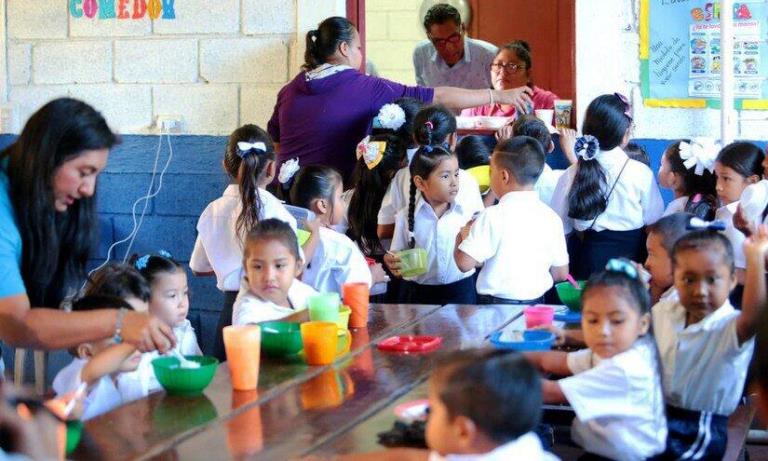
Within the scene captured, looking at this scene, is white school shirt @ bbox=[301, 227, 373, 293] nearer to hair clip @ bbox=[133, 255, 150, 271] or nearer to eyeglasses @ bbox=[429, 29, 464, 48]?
hair clip @ bbox=[133, 255, 150, 271]

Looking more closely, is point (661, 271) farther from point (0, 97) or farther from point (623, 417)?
point (0, 97)

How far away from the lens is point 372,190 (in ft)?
18.4

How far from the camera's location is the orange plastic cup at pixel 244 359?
10.5 ft

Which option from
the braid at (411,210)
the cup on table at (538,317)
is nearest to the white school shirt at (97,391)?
the cup on table at (538,317)

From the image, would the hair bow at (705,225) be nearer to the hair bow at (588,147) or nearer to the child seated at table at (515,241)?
the child seated at table at (515,241)

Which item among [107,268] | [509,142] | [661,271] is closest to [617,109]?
[509,142]

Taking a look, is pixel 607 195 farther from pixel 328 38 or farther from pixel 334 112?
pixel 328 38

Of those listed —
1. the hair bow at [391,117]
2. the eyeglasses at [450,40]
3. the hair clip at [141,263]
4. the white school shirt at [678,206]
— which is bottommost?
the hair clip at [141,263]

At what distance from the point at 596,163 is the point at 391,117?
1.00 m

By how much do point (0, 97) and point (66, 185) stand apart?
3.93 m

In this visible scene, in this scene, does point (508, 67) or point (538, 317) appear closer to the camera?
point (538, 317)

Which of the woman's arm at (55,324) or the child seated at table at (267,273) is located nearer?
the woman's arm at (55,324)

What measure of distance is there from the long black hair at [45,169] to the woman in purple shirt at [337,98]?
8.29ft

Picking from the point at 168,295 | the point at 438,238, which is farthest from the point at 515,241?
the point at 168,295
